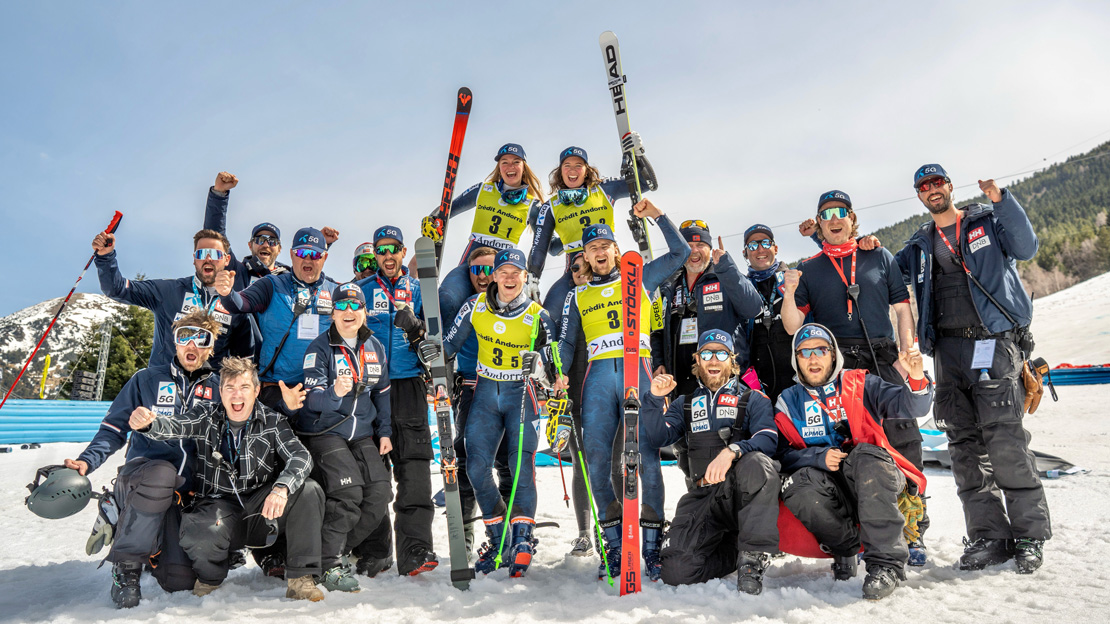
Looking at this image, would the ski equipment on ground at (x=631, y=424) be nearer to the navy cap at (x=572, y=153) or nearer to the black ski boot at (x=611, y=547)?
the black ski boot at (x=611, y=547)

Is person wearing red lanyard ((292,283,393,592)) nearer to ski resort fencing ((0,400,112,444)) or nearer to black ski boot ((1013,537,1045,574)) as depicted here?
black ski boot ((1013,537,1045,574))

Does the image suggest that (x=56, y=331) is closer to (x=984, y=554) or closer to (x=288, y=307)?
(x=288, y=307)

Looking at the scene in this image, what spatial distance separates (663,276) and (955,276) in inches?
82.7

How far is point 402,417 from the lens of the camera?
4887 millimetres

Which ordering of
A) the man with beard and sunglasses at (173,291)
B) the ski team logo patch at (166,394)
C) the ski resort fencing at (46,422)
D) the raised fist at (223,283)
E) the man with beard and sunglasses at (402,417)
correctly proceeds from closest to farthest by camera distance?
the ski team logo patch at (166,394), the man with beard and sunglasses at (402,417), the raised fist at (223,283), the man with beard and sunglasses at (173,291), the ski resort fencing at (46,422)

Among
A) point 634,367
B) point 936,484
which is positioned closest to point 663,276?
point 634,367

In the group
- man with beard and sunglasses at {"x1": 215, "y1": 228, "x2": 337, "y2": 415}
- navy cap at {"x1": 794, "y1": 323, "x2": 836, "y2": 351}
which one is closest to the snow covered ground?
man with beard and sunglasses at {"x1": 215, "y1": 228, "x2": 337, "y2": 415}

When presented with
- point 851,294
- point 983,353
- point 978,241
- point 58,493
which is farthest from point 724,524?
point 58,493

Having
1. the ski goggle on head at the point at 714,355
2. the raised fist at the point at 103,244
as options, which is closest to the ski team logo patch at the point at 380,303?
the raised fist at the point at 103,244

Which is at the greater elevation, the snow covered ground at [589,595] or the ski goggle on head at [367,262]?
the ski goggle on head at [367,262]

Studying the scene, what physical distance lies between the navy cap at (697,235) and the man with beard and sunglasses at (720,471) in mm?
1223

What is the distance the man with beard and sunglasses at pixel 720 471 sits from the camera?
3.83 m

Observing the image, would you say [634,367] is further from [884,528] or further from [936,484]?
[936,484]

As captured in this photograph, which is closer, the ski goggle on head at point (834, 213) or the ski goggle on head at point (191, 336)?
the ski goggle on head at point (191, 336)
